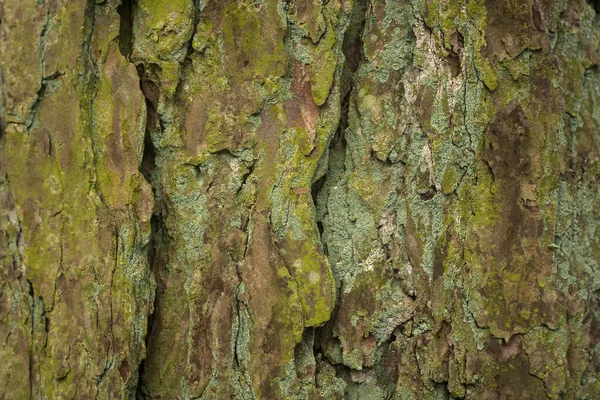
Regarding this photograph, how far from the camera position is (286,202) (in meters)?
1.76

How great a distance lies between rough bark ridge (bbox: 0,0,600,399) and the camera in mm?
1720

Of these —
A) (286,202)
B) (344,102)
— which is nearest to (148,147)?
(286,202)

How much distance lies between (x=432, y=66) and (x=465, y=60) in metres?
0.09

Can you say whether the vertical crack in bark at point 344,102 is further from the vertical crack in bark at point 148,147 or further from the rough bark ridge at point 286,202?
the vertical crack in bark at point 148,147

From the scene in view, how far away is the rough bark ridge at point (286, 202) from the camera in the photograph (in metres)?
1.72

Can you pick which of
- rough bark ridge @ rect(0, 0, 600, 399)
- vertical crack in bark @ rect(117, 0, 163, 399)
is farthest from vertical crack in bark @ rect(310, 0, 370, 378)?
vertical crack in bark @ rect(117, 0, 163, 399)

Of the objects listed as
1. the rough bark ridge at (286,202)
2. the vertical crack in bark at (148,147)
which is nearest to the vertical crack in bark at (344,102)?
the rough bark ridge at (286,202)

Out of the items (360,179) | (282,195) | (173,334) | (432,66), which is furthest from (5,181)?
(432,66)

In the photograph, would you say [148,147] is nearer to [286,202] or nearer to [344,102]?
[286,202]

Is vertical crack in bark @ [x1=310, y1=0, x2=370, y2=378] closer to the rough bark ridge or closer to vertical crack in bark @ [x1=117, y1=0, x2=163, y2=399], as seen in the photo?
the rough bark ridge

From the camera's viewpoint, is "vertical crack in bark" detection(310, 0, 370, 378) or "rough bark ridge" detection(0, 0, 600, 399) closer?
"rough bark ridge" detection(0, 0, 600, 399)

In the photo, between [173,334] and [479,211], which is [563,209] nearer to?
[479,211]

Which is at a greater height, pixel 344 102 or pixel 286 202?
pixel 344 102

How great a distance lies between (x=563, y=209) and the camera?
1.83m
